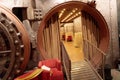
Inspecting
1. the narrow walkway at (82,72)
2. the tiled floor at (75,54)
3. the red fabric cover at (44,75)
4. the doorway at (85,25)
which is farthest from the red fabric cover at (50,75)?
the tiled floor at (75,54)

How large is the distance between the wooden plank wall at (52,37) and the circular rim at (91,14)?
41cm

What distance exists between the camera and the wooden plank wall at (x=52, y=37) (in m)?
9.10

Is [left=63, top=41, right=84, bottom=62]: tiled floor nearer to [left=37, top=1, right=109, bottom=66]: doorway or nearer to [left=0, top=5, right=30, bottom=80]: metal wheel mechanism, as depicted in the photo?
[left=37, top=1, right=109, bottom=66]: doorway

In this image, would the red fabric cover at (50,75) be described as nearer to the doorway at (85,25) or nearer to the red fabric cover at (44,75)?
the red fabric cover at (44,75)

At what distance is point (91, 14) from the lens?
9.22m

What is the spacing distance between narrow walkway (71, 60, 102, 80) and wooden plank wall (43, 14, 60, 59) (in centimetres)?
121

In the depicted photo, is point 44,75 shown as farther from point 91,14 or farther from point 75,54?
point 75,54

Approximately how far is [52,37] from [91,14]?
2078 mm

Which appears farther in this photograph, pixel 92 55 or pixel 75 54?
pixel 75 54

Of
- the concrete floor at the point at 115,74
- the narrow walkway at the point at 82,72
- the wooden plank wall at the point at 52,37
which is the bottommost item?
the concrete floor at the point at 115,74

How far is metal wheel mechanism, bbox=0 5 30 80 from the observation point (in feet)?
21.4

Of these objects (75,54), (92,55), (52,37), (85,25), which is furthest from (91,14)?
(75,54)

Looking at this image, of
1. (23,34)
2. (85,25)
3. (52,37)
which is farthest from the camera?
(85,25)

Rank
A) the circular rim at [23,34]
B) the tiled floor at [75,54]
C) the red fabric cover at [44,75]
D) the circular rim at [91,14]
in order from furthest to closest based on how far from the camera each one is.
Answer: the tiled floor at [75,54]
the circular rim at [91,14]
the circular rim at [23,34]
the red fabric cover at [44,75]
